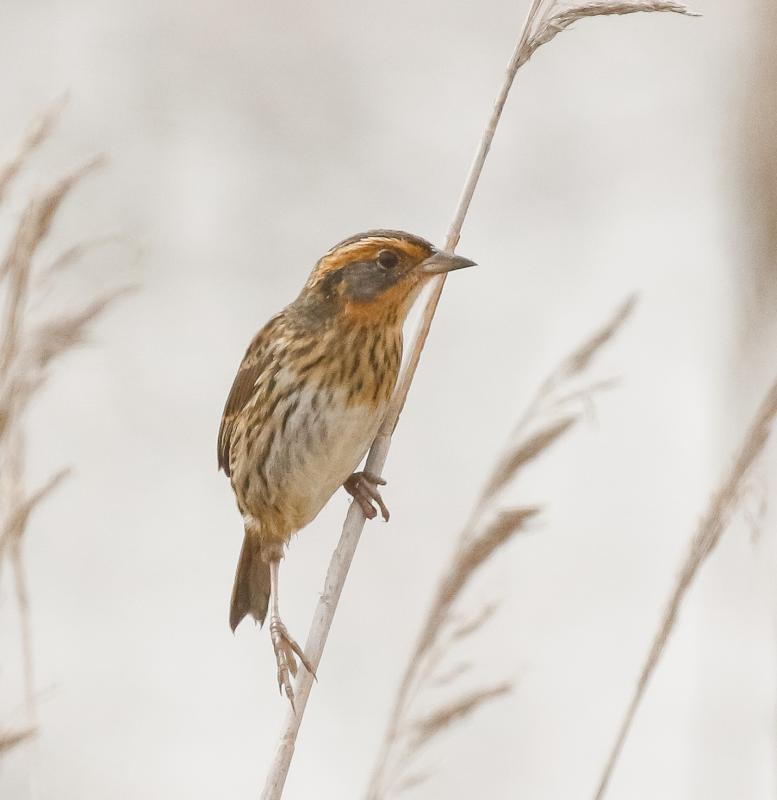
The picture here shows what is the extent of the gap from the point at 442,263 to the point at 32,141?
3.24ft

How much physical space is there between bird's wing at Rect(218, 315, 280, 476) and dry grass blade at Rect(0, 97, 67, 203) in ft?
3.67

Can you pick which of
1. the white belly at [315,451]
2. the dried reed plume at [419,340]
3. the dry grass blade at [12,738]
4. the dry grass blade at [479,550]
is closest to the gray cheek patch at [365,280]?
the white belly at [315,451]

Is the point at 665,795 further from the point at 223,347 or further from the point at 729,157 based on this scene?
the point at 223,347

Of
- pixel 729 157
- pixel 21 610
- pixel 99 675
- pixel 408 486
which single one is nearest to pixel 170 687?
pixel 99 675

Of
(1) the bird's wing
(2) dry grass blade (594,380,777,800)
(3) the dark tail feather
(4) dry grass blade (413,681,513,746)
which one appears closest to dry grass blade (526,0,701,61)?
(2) dry grass blade (594,380,777,800)

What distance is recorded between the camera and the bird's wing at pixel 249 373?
12.6ft

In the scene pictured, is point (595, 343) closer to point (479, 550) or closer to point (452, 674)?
point (479, 550)

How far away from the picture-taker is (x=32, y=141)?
109 inches

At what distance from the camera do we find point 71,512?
17.8 ft

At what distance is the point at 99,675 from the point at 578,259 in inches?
88.8

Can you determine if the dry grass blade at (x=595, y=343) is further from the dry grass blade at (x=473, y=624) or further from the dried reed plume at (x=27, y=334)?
the dried reed plume at (x=27, y=334)

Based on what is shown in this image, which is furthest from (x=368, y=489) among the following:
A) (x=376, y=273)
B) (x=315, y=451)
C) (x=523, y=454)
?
(x=523, y=454)

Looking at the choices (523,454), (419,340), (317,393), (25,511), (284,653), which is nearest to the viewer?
(25,511)

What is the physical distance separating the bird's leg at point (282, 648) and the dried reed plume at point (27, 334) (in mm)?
524
